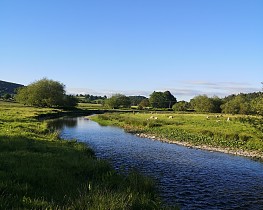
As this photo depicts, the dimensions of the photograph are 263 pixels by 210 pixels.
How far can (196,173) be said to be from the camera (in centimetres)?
2428

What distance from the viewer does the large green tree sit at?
451 feet

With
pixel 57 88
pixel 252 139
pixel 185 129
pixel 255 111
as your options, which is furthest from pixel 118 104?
pixel 255 111

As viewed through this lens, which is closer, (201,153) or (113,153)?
(113,153)

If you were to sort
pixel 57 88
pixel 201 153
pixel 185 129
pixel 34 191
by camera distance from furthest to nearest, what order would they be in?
pixel 57 88
pixel 185 129
pixel 201 153
pixel 34 191

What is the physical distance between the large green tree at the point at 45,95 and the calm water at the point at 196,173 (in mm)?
105408

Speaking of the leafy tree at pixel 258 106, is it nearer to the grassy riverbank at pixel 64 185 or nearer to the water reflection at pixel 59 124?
the grassy riverbank at pixel 64 185

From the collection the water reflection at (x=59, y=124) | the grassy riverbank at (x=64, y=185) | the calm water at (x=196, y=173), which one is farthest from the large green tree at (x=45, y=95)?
the grassy riverbank at (x=64, y=185)

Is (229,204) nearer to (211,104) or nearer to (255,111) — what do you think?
(255,111)

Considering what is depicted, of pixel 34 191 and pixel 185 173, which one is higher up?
pixel 34 191

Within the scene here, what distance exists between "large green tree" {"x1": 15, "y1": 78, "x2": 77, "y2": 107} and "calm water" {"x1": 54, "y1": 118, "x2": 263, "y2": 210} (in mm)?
105408

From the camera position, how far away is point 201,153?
1341 inches

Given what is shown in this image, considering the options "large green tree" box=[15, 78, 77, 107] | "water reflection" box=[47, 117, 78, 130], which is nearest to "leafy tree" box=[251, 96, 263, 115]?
"water reflection" box=[47, 117, 78, 130]

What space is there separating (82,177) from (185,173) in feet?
33.7

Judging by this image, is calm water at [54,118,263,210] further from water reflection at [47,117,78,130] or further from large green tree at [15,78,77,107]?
large green tree at [15,78,77,107]
